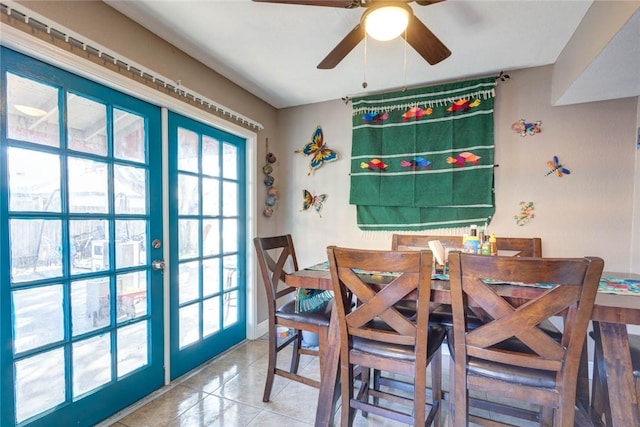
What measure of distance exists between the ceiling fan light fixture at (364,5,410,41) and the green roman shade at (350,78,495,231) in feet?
4.45

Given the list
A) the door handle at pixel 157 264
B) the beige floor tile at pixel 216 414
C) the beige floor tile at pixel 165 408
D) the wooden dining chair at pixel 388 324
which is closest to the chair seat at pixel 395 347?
the wooden dining chair at pixel 388 324

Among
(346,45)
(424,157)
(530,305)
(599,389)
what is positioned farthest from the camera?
(424,157)

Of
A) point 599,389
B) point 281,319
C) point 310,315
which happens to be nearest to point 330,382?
point 310,315

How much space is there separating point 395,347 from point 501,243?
1.20 meters

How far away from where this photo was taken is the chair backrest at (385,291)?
1.18 metres

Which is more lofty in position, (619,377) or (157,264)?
(157,264)

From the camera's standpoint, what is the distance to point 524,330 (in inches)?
42.5

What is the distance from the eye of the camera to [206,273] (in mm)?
2365

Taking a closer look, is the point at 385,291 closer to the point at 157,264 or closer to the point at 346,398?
the point at 346,398

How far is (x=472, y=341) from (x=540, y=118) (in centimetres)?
203

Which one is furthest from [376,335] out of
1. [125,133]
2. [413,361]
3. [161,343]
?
[125,133]

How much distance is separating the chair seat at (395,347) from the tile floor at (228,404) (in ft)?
2.22

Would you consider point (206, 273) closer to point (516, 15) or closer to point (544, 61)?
point (516, 15)

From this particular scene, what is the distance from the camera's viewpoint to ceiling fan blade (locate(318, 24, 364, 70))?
1.43 metres
